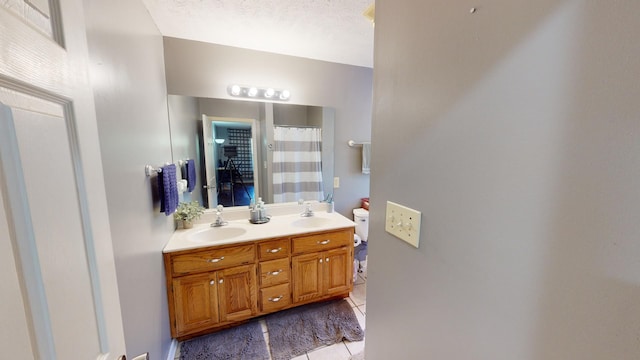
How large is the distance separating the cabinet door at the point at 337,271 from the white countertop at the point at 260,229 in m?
0.26

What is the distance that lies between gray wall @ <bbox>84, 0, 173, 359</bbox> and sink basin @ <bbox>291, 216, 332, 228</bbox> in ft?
3.67

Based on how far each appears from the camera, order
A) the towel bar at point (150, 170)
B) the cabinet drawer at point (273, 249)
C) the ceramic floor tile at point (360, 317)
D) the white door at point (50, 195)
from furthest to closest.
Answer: the ceramic floor tile at point (360, 317) < the cabinet drawer at point (273, 249) < the towel bar at point (150, 170) < the white door at point (50, 195)

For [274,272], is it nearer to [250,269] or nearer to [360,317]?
[250,269]

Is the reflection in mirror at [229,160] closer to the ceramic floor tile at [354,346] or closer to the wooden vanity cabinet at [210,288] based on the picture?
the wooden vanity cabinet at [210,288]

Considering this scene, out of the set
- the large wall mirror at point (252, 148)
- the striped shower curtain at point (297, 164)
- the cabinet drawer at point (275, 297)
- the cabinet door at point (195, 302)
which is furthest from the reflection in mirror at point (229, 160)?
the cabinet drawer at point (275, 297)

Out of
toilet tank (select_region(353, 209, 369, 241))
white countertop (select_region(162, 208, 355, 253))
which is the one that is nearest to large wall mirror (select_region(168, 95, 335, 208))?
white countertop (select_region(162, 208, 355, 253))

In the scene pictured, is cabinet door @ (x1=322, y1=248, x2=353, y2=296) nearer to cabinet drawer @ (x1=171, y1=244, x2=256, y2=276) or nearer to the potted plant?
cabinet drawer @ (x1=171, y1=244, x2=256, y2=276)

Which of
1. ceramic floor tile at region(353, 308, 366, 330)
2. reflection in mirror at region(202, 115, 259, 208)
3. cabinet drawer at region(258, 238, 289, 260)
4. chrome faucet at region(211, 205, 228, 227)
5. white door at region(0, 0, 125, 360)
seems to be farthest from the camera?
reflection in mirror at region(202, 115, 259, 208)

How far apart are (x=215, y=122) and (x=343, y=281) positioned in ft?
6.46

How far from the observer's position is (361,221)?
2744mm

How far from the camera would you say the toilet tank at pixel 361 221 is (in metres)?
2.73

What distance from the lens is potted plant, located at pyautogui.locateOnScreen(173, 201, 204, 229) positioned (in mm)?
2014

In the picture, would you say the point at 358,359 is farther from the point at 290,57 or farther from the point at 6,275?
the point at 290,57

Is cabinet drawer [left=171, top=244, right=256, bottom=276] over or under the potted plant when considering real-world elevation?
under
